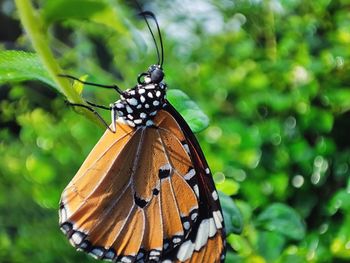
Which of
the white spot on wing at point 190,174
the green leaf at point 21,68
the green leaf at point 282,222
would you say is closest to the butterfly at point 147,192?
the white spot on wing at point 190,174

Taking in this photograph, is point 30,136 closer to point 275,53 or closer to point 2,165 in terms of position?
point 2,165

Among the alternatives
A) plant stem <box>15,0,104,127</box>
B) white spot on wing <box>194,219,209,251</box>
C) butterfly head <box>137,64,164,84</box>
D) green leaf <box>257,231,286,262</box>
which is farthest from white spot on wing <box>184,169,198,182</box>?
green leaf <box>257,231,286,262</box>

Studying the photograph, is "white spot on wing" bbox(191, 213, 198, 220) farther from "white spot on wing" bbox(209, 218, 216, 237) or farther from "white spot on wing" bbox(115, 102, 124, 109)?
"white spot on wing" bbox(115, 102, 124, 109)

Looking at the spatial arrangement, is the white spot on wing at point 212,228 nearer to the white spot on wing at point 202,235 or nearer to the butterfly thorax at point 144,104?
the white spot on wing at point 202,235

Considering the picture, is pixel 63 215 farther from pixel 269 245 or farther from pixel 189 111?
pixel 269 245

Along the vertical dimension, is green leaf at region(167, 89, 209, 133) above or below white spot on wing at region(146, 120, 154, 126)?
above

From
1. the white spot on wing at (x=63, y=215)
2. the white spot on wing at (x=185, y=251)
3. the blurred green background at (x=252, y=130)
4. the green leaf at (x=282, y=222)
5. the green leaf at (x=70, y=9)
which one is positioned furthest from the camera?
the blurred green background at (x=252, y=130)
